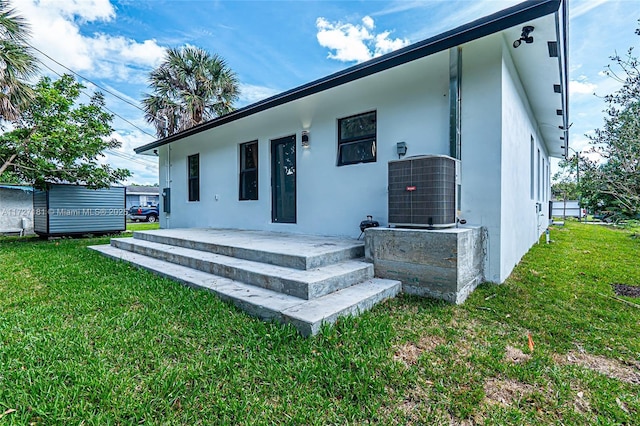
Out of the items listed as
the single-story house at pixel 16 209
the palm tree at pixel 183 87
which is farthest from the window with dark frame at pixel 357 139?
the single-story house at pixel 16 209

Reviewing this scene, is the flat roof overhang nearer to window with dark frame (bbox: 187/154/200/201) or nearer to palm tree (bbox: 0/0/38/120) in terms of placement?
window with dark frame (bbox: 187/154/200/201)

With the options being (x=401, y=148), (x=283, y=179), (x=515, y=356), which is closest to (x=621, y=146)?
(x=401, y=148)

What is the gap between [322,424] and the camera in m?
1.49

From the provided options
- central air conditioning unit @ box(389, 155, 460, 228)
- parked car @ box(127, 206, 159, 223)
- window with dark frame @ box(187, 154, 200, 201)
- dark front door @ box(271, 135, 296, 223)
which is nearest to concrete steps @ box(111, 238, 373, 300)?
central air conditioning unit @ box(389, 155, 460, 228)

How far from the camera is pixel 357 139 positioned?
505 centimetres

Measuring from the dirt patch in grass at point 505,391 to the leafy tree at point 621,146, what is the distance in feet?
9.55

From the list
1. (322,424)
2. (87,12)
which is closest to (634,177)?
(322,424)

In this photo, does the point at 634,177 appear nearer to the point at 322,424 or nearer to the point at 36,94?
the point at 322,424

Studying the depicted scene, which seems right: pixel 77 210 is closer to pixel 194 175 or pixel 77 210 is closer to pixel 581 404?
pixel 194 175

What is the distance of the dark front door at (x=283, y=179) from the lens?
6.15 m

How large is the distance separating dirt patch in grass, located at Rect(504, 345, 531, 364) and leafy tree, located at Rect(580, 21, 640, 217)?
2.51 m

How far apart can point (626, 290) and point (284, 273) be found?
4302 millimetres

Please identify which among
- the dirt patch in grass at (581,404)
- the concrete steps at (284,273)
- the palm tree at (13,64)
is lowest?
the dirt patch in grass at (581,404)

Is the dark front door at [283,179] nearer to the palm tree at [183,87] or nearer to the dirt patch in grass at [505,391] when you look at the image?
the dirt patch in grass at [505,391]
